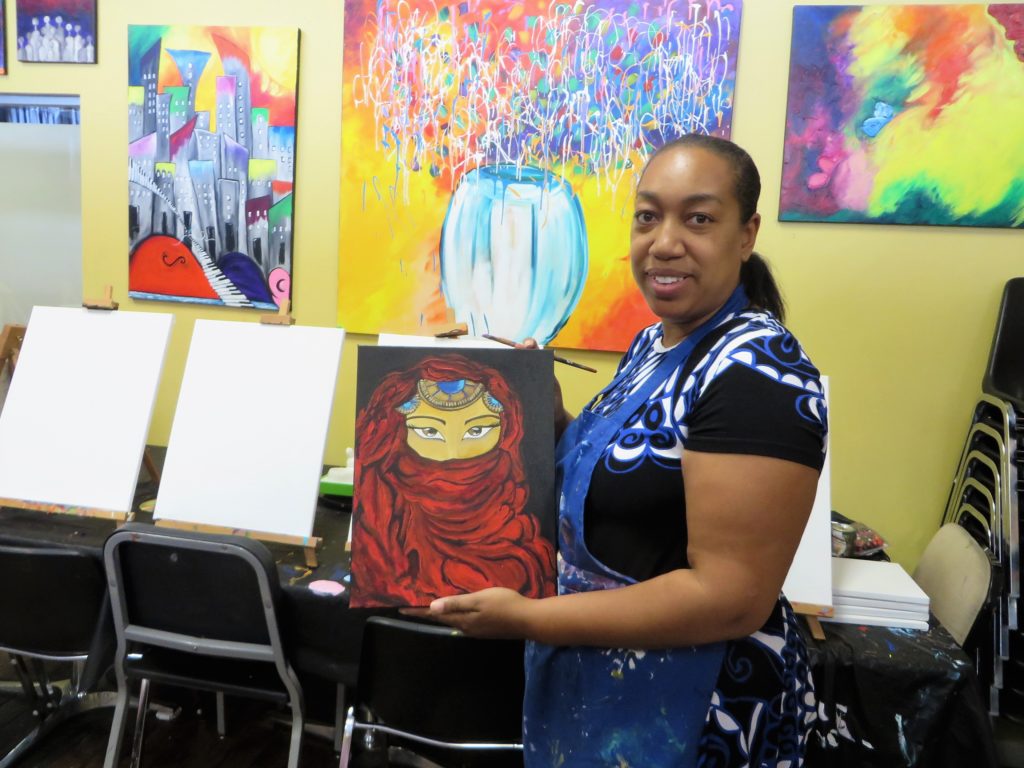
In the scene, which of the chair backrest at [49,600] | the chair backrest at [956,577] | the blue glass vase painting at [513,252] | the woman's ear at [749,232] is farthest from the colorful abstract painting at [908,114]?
the chair backrest at [49,600]

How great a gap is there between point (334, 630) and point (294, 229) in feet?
5.02

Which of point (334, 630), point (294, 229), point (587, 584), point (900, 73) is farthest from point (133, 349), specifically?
point (900, 73)

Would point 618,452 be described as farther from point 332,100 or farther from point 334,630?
point 332,100

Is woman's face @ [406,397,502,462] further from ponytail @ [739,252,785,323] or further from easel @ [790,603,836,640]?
easel @ [790,603,836,640]

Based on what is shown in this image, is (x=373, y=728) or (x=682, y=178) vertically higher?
(x=682, y=178)

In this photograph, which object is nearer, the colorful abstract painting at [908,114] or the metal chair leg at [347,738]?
the metal chair leg at [347,738]

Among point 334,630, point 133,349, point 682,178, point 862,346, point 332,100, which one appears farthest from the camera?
point 332,100

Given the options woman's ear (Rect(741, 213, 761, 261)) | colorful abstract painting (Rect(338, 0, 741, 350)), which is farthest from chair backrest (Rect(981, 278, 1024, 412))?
woman's ear (Rect(741, 213, 761, 261))

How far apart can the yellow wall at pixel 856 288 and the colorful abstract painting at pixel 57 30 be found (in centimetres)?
26

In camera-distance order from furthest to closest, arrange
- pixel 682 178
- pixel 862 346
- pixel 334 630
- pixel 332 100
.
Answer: pixel 332 100 → pixel 862 346 → pixel 334 630 → pixel 682 178

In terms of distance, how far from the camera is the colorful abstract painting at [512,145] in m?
2.23

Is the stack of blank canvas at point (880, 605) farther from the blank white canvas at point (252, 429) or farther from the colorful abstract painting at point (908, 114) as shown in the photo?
the blank white canvas at point (252, 429)

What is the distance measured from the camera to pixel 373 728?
142 cm

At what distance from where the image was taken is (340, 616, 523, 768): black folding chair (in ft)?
4.31
